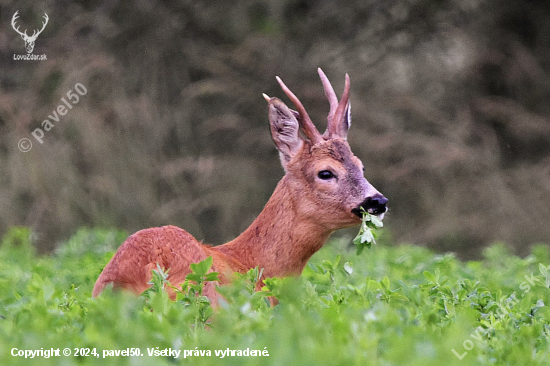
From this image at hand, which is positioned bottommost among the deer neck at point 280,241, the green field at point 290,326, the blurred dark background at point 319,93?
the green field at point 290,326

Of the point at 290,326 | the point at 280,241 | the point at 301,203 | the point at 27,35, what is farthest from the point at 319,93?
the point at 290,326

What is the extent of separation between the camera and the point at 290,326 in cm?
317

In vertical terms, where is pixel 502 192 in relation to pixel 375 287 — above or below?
above

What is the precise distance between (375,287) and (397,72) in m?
10.9

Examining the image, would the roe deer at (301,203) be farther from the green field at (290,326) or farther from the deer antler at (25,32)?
the deer antler at (25,32)

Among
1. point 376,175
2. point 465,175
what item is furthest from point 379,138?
point 465,175

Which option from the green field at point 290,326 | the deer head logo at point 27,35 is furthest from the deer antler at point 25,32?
the green field at point 290,326

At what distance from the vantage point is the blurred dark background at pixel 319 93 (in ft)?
44.9

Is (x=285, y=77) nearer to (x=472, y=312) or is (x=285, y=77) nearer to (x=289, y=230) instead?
(x=289, y=230)

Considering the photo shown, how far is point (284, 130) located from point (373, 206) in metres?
0.85

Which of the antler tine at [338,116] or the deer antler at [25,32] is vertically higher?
the deer antler at [25,32]

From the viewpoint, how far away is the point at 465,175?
1423cm

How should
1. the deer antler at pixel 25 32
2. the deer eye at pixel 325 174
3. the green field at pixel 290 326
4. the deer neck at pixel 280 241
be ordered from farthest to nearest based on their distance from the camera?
the deer antler at pixel 25 32 < the deer eye at pixel 325 174 < the deer neck at pixel 280 241 < the green field at pixel 290 326

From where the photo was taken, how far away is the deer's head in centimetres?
543
